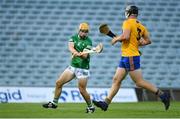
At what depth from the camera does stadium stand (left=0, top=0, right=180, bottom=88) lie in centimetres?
2466

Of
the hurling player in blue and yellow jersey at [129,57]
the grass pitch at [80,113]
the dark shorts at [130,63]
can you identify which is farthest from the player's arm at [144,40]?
the grass pitch at [80,113]

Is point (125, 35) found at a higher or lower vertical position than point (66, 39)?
higher

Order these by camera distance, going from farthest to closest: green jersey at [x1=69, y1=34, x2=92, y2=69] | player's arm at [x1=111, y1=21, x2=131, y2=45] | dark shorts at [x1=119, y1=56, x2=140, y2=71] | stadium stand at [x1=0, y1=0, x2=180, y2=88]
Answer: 1. stadium stand at [x1=0, y1=0, x2=180, y2=88]
2. green jersey at [x1=69, y1=34, x2=92, y2=69]
3. dark shorts at [x1=119, y1=56, x2=140, y2=71]
4. player's arm at [x1=111, y1=21, x2=131, y2=45]

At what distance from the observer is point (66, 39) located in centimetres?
2556

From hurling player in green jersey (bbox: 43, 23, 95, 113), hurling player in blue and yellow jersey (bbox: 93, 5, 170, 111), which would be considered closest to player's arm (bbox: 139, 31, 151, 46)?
hurling player in blue and yellow jersey (bbox: 93, 5, 170, 111)

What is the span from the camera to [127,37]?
45.1ft

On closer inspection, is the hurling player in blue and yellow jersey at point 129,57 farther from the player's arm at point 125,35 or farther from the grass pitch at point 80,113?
the grass pitch at point 80,113

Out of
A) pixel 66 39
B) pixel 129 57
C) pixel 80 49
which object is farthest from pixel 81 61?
pixel 66 39

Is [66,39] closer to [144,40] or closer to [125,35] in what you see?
[144,40]

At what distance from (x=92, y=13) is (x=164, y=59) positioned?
3120mm

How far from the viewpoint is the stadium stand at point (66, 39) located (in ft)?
80.9

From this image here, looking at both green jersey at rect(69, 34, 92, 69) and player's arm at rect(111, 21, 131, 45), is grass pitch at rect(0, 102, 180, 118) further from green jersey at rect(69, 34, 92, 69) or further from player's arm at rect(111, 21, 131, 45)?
player's arm at rect(111, 21, 131, 45)

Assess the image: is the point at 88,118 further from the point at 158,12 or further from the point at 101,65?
the point at 158,12

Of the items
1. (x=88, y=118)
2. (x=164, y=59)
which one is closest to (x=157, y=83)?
(x=164, y=59)
